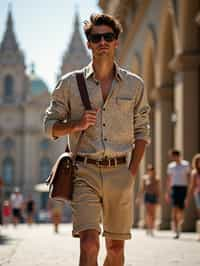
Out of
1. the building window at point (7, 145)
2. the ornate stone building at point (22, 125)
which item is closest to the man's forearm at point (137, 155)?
the ornate stone building at point (22, 125)

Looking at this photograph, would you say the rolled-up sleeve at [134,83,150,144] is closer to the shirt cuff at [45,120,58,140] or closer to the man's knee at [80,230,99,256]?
the shirt cuff at [45,120,58,140]

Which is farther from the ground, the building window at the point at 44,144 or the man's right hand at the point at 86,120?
the building window at the point at 44,144

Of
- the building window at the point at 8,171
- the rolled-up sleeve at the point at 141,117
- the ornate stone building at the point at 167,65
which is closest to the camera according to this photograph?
the rolled-up sleeve at the point at 141,117

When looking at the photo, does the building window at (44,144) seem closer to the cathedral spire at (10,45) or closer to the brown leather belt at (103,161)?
the cathedral spire at (10,45)

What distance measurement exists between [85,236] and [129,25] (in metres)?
26.5

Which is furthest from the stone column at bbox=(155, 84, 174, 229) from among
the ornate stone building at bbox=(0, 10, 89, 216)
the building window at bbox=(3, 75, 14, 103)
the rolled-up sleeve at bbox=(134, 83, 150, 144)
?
the building window at bbox=(3, 75, 14, 103)

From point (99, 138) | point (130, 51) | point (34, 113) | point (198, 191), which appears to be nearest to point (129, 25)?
point (130, 51)

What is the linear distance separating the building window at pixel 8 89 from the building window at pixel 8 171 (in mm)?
7828

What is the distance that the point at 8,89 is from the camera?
367 feet

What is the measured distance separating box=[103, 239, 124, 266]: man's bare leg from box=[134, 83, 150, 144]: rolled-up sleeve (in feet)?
2.55

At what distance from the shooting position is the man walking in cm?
572

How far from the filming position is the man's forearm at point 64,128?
569 centimetres

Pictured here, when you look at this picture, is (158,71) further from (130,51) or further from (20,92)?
(20,92)

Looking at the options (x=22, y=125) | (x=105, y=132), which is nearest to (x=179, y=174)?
(x=105, y=132)
